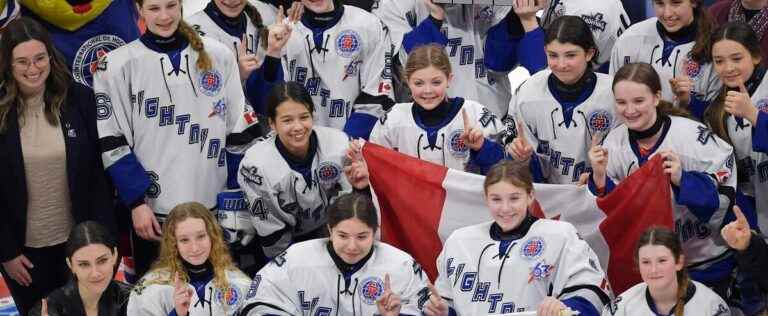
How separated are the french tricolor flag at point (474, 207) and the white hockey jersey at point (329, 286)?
0.53 meters

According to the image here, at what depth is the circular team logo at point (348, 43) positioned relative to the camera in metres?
7.03

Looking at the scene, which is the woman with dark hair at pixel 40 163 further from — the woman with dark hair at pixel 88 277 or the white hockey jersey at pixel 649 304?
the white hockey jersey at pixel 649 304

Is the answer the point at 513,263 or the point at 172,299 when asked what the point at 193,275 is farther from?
the point at 513,263

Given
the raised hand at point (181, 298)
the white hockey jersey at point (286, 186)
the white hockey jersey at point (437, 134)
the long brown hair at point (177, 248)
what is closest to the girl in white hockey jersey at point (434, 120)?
the white hockey jersey at point (437, 134)

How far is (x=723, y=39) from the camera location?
20.8ft

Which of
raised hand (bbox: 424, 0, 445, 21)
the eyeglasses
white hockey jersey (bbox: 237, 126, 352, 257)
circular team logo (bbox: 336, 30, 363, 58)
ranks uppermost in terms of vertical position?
raised hand (bbox: 424, 0, 445, 21)

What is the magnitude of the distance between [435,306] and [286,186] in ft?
3.39

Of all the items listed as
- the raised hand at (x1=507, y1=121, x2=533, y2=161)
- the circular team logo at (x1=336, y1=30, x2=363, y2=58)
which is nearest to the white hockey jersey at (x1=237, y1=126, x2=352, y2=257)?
the circular team logo at (x1=336, y1=30, x2=363, y2=58)

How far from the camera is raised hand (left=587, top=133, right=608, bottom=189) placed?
6.07 metres

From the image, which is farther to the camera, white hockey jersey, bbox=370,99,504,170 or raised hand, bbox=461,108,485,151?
white hockey jersey, bbox=370,99,504,170

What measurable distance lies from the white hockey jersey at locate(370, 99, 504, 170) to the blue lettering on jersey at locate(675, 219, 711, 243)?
0.89 m

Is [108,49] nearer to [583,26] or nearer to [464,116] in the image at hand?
[464,116]

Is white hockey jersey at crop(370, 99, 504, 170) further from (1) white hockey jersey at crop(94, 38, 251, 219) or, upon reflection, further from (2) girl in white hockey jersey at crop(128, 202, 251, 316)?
(2) girl in white hockey jersey at crop(128, 202, 251, 316)

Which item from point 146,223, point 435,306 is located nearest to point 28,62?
point 146,223
